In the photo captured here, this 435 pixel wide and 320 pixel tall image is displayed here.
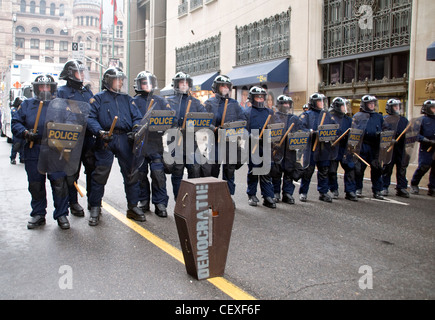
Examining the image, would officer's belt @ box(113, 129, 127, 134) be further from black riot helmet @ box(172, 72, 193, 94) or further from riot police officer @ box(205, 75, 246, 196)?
riot police officer @ box(205, 75, 246, 196)

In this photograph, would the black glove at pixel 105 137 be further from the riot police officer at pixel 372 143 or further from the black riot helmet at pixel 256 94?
the riot police officer at pixel 372 143

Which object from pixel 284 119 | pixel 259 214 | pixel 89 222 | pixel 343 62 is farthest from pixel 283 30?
pixel 89 222

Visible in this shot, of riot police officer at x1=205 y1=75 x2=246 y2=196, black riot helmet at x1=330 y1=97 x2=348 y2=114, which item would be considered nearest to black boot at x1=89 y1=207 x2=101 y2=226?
riot police officer at x1=205 y1=75 x2=246 y2=196

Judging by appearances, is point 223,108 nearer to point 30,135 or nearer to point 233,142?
point 233,142

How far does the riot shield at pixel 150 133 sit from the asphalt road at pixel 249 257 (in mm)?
947

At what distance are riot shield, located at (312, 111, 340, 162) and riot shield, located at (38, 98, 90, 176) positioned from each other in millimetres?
4088

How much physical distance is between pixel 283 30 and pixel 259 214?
13.9m

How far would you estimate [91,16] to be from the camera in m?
→ 83.1

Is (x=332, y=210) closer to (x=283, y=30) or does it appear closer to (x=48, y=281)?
(x=48, y=281)

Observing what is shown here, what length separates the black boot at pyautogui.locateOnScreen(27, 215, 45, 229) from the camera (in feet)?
19.7

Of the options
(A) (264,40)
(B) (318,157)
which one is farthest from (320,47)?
(B) (318,157)

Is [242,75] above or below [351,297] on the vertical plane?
above

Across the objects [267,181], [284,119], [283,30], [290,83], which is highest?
[283,30]

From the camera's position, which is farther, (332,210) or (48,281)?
(332,210)
